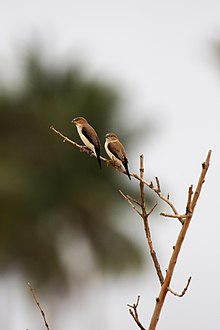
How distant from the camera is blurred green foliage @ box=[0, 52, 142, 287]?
3450cm

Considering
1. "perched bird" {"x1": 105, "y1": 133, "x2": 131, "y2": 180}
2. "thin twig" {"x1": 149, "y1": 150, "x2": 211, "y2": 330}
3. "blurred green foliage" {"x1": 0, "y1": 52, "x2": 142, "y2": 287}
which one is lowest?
"thin twig" {"x1": 149, "y1": 150, "x2": 211, "y2": 330}

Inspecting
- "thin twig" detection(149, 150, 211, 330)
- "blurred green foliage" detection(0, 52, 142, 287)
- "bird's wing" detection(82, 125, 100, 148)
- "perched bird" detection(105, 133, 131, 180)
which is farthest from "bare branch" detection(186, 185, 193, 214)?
"blurred green foliage" detection(0, 52, 142, 287)

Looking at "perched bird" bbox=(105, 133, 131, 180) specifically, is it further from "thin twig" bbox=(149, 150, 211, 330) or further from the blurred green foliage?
the blurred green foliage

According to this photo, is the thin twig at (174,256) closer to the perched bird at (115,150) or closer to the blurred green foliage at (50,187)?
the perched bird at (115,150)

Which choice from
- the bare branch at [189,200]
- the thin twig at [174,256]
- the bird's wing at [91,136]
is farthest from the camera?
the bird's wing at [91,136]

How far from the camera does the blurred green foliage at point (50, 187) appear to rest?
34500 mm

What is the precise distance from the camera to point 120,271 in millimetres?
33656

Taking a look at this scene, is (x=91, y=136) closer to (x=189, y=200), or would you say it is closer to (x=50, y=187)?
(x=189, y=200)

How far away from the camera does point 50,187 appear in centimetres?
3506

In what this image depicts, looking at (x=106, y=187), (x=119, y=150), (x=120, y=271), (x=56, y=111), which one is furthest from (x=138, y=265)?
(x=119, y=150)

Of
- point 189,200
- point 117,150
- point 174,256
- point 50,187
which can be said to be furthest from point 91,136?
point 50,187

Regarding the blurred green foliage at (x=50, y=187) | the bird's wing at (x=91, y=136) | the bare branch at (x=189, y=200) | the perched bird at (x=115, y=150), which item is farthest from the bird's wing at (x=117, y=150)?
the blurred green foliage at (x=50, y=187)

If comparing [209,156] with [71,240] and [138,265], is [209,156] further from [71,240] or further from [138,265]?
[71,240]

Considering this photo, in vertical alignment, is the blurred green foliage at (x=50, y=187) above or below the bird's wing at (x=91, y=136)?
above
